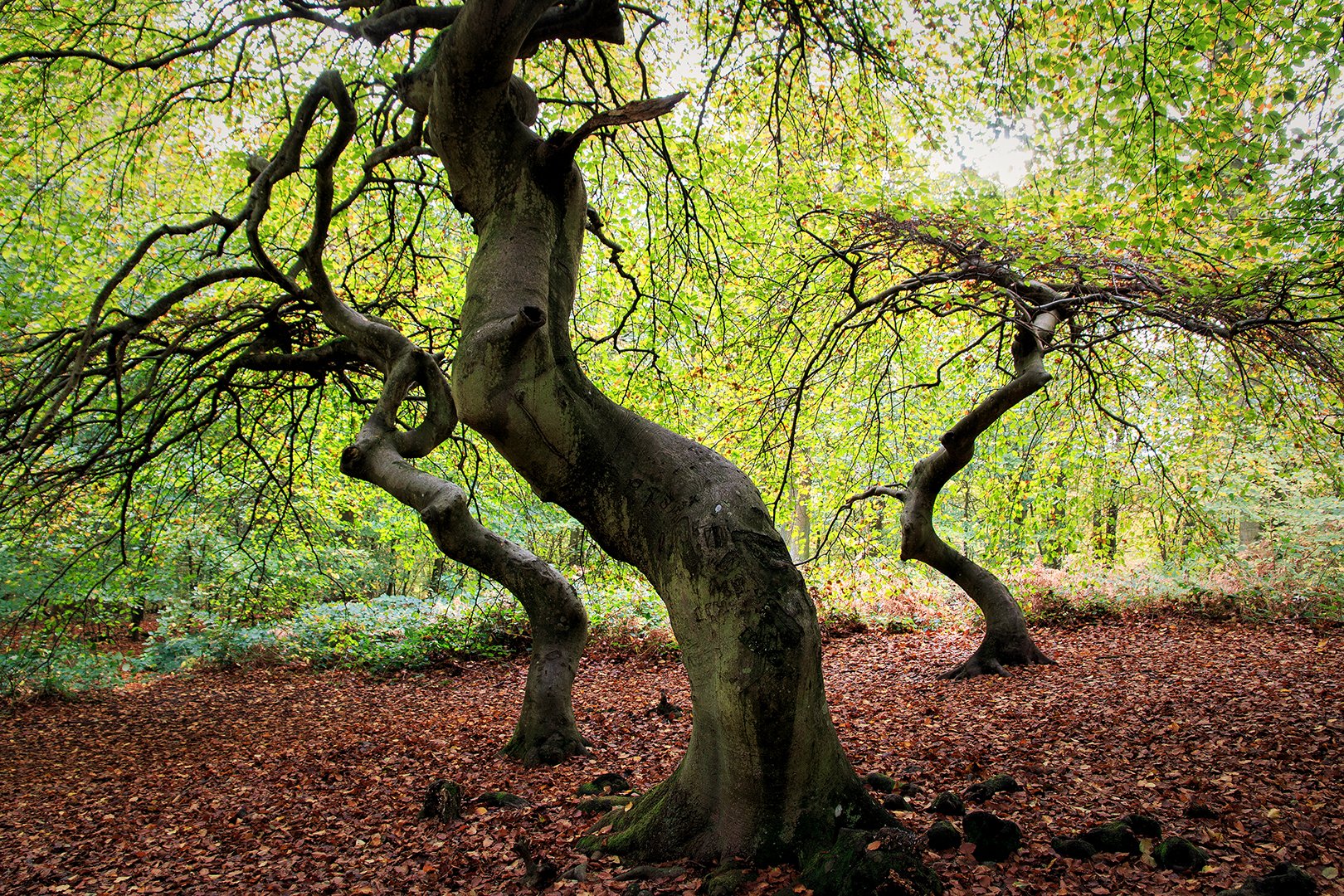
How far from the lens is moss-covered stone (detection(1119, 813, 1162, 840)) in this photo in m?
3.00

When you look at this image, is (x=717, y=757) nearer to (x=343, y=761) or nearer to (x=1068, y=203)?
(x=343, y=761)

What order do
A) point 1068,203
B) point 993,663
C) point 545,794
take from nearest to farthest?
point 545,794
point 1068,203
point 993,663

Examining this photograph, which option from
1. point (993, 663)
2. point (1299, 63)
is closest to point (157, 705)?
point (993, 663)

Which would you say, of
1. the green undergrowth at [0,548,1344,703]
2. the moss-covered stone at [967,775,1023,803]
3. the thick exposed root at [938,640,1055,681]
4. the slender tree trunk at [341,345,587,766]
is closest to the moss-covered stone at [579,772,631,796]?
the slender tree trunk at [341,345,587,766]

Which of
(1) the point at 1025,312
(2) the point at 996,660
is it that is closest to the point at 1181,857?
(1) the point at 1025,312

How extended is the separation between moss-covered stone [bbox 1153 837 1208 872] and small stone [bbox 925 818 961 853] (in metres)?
0.73

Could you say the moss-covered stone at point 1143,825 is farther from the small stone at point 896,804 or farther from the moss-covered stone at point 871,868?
the moss-covered stone at point 871,868

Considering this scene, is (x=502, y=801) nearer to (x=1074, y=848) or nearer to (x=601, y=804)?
(x=601, y=804)

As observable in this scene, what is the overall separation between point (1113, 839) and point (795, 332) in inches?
247

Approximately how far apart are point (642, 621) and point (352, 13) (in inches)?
368

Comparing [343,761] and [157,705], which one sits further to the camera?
[157,705]

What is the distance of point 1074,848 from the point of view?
2871 millimetres

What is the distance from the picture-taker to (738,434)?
27.1 ft

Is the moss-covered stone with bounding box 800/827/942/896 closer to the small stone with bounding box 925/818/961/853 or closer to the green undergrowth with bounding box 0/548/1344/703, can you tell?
the small stone with bounding box 925/818/961/853
